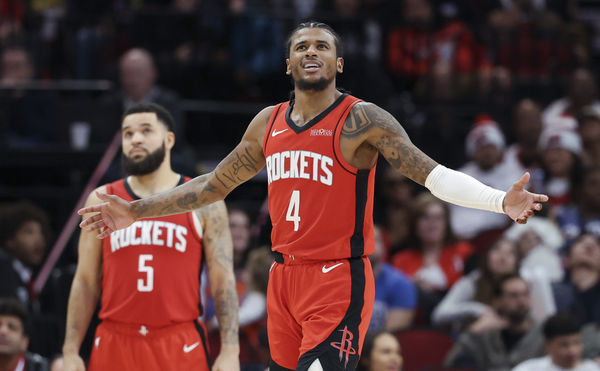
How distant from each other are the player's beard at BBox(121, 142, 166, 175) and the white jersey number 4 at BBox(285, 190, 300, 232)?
1.42 m

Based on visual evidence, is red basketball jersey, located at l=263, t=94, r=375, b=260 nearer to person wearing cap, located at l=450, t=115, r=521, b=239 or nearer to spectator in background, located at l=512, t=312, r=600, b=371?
spectator in background, located at l=512, t=312, r=600, b=371

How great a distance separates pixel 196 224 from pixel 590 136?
6959 millimetres

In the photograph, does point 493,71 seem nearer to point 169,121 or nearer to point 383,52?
point 383,52

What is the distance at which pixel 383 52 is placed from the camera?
44.1 ft

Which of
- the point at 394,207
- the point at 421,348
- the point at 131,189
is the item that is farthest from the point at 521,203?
the point at 394,207

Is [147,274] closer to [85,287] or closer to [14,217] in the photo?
[85,287]

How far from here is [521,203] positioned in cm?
455

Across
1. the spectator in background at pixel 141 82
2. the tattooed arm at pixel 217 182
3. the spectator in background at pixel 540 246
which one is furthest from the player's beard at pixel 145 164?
the spectator in background at pixel 540 246

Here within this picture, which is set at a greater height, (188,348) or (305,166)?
(305,166)

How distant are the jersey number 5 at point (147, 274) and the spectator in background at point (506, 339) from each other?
3.40m

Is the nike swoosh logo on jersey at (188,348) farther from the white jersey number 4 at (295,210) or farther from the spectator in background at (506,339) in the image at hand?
the spectator in background at (506,339)

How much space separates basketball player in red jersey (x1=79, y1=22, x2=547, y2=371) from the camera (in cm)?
498

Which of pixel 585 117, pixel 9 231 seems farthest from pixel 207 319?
pixel 585 117

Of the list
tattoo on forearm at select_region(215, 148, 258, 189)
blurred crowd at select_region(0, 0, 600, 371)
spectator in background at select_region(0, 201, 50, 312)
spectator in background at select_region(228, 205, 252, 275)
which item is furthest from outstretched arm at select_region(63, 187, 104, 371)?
spectator in background at select_region(228, 205, 252, 275)
